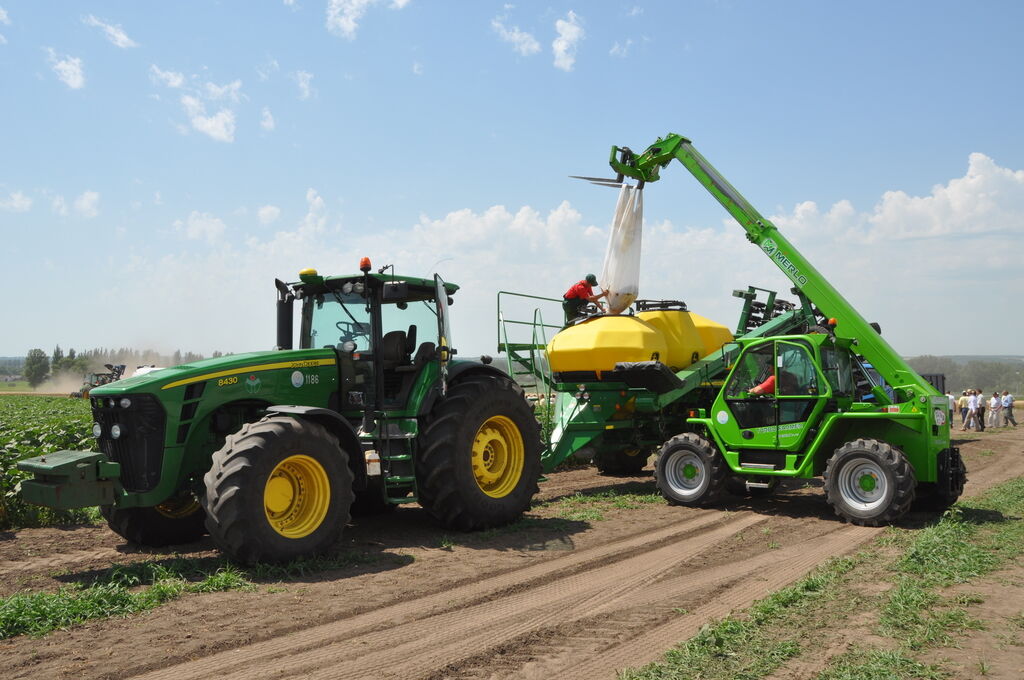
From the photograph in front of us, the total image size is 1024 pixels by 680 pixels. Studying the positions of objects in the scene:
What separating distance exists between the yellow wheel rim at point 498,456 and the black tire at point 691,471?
2.63m

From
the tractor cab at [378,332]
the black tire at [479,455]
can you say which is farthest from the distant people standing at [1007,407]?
the tractor cab at [378,332]

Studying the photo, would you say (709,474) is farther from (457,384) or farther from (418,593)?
(418,593)

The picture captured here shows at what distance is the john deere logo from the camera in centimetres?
724

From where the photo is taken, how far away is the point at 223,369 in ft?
23.2

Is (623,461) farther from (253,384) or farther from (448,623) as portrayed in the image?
(448,623)

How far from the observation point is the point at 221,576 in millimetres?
6070

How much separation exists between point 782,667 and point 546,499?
664 cm

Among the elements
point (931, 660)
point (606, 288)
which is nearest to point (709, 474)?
point (606, 288)

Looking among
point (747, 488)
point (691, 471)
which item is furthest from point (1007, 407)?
point (691, 471)

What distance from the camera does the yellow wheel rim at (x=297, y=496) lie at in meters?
6.62

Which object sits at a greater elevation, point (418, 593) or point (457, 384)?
point (457, 384)

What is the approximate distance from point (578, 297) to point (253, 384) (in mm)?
6209

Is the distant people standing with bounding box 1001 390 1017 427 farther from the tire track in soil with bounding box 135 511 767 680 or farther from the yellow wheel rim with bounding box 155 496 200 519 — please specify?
the yellow wheel rim with bounding box 155 496 200 519

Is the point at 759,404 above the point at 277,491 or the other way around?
above
